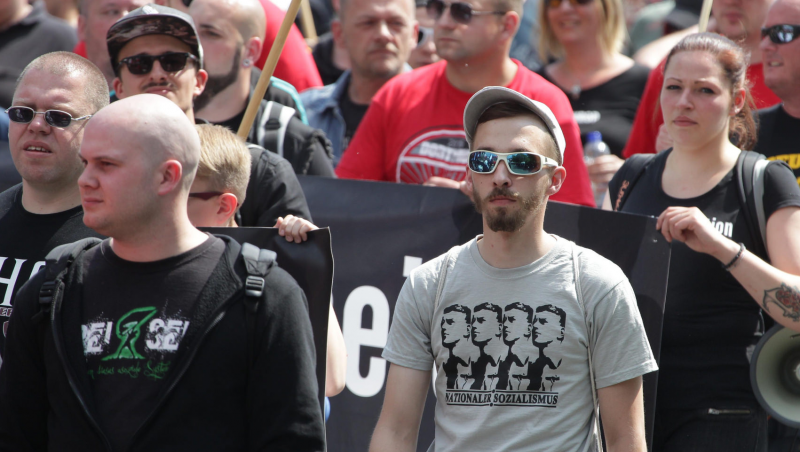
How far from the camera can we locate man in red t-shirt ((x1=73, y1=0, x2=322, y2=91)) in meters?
5.49

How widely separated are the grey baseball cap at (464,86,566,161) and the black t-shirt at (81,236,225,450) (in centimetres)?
104

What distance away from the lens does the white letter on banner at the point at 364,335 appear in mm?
4250

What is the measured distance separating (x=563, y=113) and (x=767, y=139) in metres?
0.93

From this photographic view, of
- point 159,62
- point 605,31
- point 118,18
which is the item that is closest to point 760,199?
point 159,62

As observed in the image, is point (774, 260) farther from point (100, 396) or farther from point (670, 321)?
point (100, 396)

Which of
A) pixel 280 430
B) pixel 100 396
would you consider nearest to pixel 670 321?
pixel 280 430

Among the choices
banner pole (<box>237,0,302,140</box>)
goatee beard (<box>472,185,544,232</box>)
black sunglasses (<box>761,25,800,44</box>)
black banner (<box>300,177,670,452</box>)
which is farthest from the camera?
black sunglasses (<box>761,25,800,44</box>)

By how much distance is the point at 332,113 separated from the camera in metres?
6.02

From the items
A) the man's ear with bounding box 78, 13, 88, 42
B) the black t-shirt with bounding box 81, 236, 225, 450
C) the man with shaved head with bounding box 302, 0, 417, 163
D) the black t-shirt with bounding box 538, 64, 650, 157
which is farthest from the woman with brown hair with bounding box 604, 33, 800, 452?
the man's ear with bounding box 78, 13, 88, 42

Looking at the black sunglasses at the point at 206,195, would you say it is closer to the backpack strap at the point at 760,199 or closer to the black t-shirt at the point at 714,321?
the black t-shirt at the point at 714,321

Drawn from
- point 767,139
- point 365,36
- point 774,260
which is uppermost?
point 365,36

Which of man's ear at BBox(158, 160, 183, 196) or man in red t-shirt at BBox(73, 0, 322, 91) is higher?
man in red t-shirt at BBox(73, 0, 322, 91)

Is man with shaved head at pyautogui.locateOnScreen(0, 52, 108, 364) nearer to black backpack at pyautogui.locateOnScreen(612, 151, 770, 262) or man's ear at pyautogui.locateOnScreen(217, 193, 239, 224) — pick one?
man's ear at pyautogui.locateOnScreen(217, 193, 239, 224)

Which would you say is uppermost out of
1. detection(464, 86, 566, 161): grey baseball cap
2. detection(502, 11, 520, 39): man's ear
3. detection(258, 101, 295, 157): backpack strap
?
detection(502, 11, 520, 39): man's ear
